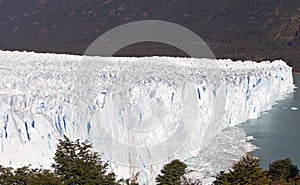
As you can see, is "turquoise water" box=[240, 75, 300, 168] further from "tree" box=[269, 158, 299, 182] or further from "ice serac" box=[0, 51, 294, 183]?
"tree" box=[269, 158, 299, 182]

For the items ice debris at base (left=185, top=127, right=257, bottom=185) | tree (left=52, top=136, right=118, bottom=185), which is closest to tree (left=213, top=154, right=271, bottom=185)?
tree (left=52, top=136, right=118, bottom=185)

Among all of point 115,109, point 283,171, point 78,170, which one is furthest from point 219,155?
point 78,170

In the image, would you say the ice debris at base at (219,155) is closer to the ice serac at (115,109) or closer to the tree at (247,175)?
the ice serac at (115,109)

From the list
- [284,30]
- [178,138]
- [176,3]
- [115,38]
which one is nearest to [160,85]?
[178,138]

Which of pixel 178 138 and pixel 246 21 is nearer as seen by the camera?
pixel 178 138

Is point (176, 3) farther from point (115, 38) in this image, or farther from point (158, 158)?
point (158, 158)

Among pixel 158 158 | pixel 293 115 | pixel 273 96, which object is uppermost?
pixel 273 96
